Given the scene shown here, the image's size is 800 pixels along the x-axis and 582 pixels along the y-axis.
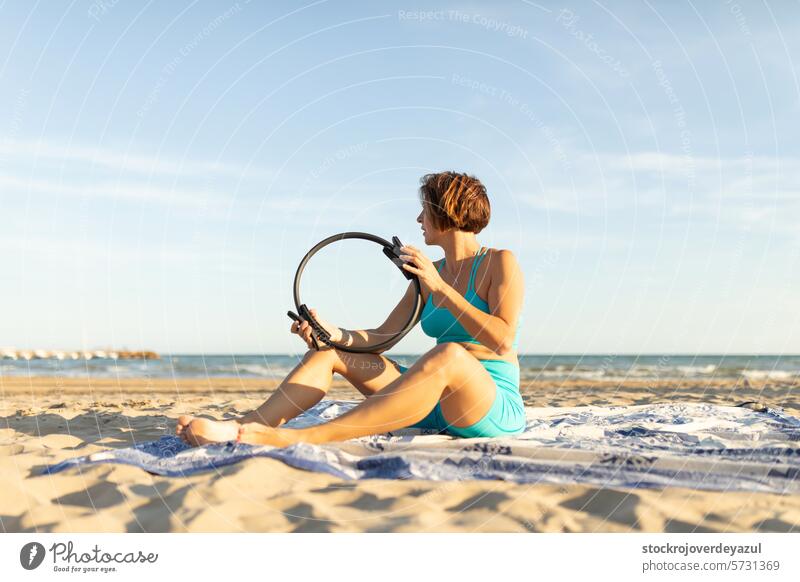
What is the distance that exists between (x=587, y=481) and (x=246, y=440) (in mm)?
1715

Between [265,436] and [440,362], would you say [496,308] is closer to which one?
[440,362]

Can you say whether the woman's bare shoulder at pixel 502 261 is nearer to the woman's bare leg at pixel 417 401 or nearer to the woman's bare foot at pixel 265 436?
the woman's bare leg at pixel 417 401

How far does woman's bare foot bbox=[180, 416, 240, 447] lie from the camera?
3537 millimetres

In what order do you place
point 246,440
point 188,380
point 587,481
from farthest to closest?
point 188,380
point 246,440
point 587,481

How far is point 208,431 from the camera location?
11.6ft

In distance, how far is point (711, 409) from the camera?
5.50 m

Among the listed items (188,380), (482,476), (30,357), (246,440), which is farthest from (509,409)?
(30,357)

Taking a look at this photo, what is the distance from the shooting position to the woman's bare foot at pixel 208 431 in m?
3.54

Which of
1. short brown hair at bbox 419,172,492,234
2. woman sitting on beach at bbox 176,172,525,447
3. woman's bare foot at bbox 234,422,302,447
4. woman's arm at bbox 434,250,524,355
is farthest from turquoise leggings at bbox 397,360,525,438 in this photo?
short brown hair at bbox 419,172,492,234

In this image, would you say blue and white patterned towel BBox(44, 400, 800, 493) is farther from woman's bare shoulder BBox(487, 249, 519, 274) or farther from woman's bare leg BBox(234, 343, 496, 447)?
woman's bare shoulder BBox(487, 249, 519, 274)

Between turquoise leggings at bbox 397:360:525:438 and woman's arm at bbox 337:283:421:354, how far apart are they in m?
0.62
